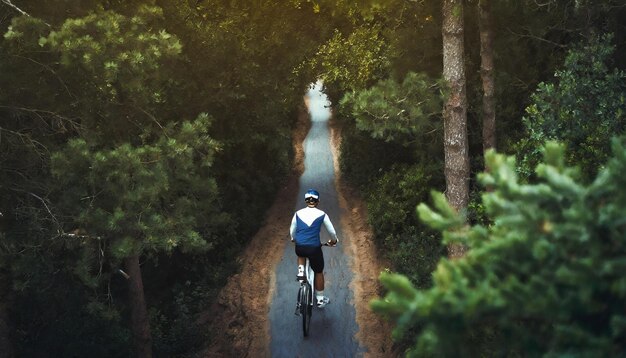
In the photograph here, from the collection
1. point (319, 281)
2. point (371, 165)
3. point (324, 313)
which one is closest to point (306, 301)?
point (319, 281)

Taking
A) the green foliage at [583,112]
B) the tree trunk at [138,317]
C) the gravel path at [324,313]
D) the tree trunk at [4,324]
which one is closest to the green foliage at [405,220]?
the gravel path at [324,313]

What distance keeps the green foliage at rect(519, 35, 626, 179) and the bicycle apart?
14.3 feet

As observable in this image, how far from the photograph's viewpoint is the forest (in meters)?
4.21

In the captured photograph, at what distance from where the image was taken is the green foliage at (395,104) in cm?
1130

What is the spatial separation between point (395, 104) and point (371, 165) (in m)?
8.67

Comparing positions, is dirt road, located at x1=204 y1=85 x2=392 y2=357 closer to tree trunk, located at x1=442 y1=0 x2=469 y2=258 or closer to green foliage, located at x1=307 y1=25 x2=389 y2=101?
tree trunk, located at x1=442 y1=0 x2=469 y2=258

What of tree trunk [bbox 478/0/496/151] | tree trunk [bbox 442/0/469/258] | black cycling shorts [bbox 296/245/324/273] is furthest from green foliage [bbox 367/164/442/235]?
black cycling shorts [bbox 296/245/324/273]

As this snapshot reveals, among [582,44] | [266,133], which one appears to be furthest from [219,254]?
[582,44]

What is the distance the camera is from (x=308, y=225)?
37.0 ft

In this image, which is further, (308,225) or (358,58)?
(358,58)

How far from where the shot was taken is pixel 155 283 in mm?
17984

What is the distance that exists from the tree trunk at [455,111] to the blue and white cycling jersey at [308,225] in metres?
2.34

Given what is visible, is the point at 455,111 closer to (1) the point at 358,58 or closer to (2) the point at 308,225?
(2) the point at 308,225

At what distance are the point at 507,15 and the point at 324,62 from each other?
7.36m
